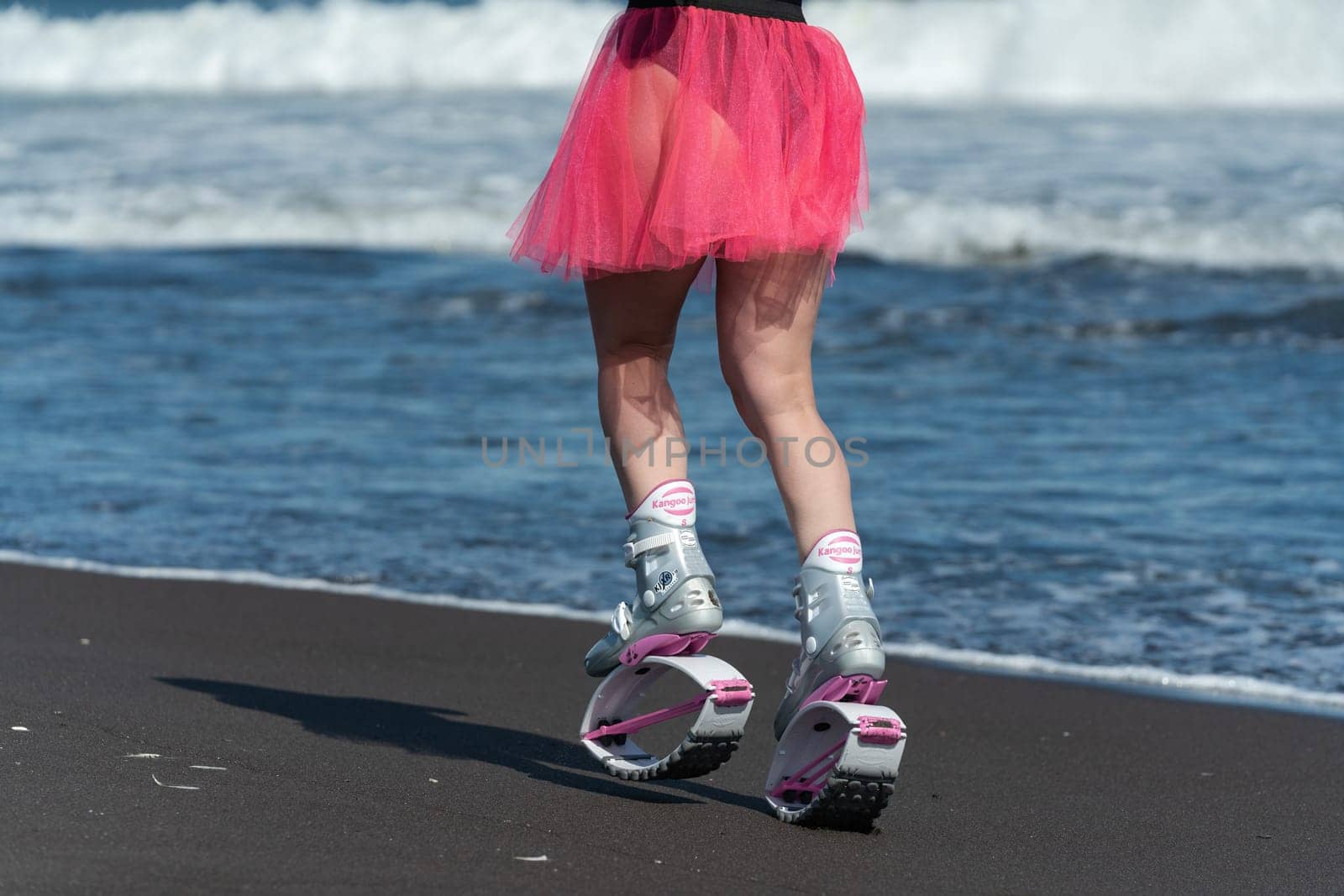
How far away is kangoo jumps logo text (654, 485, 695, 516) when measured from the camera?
8.04ft

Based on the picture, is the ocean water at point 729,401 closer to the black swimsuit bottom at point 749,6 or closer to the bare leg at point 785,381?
the bare leg at point 785,381

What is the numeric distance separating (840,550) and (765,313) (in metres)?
0.39

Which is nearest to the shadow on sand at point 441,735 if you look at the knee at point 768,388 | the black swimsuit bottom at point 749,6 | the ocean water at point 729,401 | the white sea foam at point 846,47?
the knee at point 768,388

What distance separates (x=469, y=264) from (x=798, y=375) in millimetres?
9514

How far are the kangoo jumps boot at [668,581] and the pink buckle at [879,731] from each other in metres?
0.36

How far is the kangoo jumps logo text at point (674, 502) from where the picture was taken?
2449 mm

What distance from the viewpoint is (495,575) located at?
440 cm

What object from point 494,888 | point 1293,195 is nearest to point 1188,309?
point 1293,195

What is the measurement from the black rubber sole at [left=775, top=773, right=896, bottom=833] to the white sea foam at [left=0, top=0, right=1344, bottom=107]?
21.6 m

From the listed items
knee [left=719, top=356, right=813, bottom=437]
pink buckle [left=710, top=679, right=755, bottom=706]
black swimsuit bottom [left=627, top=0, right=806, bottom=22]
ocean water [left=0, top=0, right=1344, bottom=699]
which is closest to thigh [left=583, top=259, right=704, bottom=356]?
knee [left=719, top=356, right=813, bottom=437]

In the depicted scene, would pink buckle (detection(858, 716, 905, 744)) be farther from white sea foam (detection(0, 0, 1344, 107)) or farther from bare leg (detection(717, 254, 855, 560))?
white sea foam (detection(0, 0, 1344, 107))

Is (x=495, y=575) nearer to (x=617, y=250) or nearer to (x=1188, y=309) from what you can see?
(x=617, y=250)

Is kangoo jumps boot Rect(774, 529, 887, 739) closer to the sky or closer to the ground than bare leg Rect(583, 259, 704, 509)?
closer to the ground

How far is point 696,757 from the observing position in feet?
7.84
